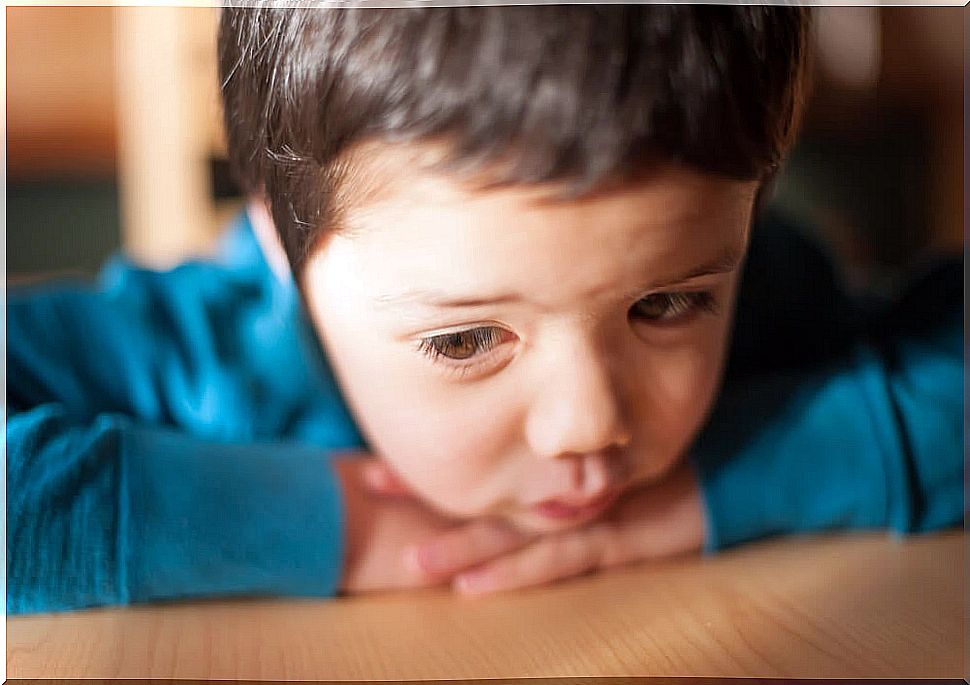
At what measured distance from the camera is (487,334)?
0.35 meters

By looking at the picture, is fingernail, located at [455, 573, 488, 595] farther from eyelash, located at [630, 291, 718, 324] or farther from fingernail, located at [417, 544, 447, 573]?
eyelash, located at [630, 291, 718, 324]

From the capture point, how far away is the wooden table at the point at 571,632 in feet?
1.16

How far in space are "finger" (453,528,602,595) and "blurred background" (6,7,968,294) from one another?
22 cm

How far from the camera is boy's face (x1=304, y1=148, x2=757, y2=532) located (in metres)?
0.32

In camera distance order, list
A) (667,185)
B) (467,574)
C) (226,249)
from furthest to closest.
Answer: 1. (226,249)
2. (467,574)
3. (667,185)

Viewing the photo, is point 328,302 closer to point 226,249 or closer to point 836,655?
point 836,655

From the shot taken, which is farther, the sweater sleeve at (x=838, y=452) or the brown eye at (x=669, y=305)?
the sweater sleeve at (x=838, y=452)

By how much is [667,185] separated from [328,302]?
133 millimetres

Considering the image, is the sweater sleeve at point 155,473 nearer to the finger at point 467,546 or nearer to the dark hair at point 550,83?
the finger at point 467,546

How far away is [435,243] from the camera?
0.33m

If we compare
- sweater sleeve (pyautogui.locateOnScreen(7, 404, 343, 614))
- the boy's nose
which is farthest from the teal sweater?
the boy's nose

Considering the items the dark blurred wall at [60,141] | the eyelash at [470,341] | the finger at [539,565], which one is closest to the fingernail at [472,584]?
the finger at [539,565]

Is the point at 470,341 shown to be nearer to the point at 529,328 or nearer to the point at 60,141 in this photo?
the point at 529,328

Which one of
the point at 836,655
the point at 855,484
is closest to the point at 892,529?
the point at 855,484
